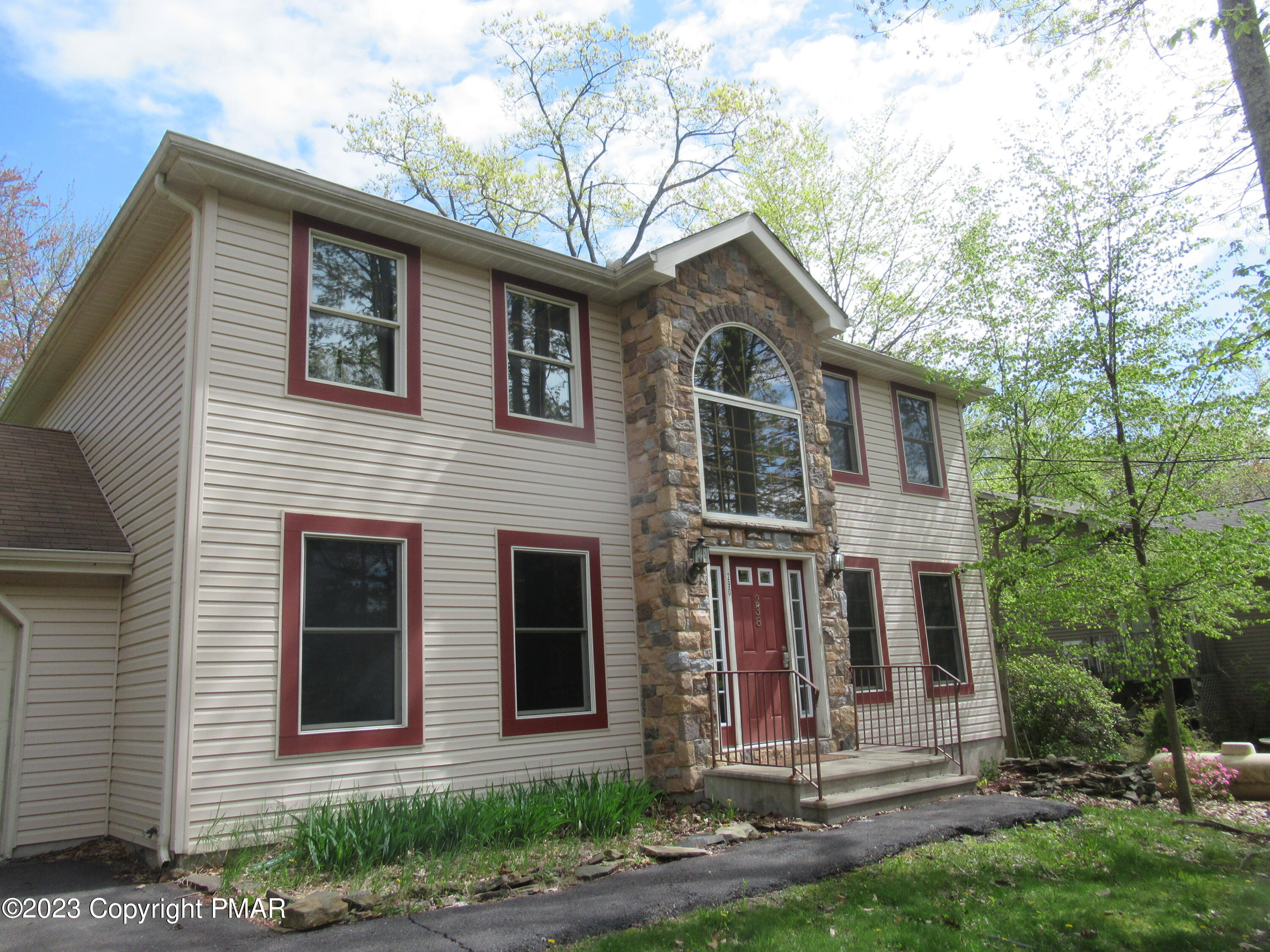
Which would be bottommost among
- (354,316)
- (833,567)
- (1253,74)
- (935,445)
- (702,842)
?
(702,842)

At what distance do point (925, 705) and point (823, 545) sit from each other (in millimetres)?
2848

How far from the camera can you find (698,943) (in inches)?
179

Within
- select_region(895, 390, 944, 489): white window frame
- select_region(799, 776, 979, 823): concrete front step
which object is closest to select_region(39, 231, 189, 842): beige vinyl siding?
select_region(799, 776, 979, 823): concrete front step

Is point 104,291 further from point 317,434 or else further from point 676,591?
point 676,591

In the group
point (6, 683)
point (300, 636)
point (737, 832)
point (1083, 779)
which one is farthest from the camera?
point (1083, 779)

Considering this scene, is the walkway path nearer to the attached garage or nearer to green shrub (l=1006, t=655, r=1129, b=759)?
the attached garage

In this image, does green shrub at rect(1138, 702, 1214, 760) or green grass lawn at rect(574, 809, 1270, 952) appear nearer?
green grass lawn at rect(574, 809, 1270, 952)

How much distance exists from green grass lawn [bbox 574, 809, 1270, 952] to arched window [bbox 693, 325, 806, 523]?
161 inches

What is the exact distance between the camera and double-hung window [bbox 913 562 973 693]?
12.5 m

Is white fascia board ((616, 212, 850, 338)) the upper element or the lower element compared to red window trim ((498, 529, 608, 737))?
upper

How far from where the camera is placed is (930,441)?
1377 centimetres

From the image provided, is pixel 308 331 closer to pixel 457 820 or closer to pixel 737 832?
pixel 457 820

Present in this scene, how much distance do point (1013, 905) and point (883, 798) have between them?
2575mm

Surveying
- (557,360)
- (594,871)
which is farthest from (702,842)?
(557,360)
